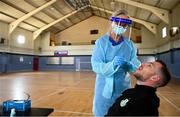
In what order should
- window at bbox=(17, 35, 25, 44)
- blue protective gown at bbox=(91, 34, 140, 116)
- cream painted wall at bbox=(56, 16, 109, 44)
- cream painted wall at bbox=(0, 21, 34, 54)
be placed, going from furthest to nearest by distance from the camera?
cream painted wall at bbox=(56, 16, 109, 44) → window at bbox=(17, 35, 25, 44) → cream painted wall at bbox=(0, 21, 34, 54) → blue protective gown at bbox=(91, 34, 140, 116)

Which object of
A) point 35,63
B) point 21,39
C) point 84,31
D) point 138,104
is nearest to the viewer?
point 138,104

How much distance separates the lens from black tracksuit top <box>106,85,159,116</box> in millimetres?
1062

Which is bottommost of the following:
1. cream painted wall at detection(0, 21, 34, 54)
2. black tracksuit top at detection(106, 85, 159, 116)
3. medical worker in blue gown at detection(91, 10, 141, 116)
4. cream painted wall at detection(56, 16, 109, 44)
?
black tracksuit top at detection(106, 85, 159, 116)

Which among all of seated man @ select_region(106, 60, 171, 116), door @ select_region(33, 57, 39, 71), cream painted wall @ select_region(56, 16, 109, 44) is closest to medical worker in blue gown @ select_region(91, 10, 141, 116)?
seated man @ select_region(106, 60, 171, 116)

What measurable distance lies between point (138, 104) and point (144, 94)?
9 cm

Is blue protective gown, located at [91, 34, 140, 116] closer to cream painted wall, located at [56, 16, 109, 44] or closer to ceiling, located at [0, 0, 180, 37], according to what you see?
ceiling, located at [0, 0, 180, 37]

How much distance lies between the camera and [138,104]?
108cm

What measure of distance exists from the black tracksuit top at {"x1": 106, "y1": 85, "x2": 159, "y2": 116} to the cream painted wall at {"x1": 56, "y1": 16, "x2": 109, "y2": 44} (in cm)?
2067

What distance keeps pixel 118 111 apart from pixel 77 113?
7.30 ft

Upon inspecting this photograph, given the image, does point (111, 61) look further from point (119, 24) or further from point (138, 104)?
point (138, 104)

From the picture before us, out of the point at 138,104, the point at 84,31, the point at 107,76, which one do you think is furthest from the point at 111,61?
the point at 84,31

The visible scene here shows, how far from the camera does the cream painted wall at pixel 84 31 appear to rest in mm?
21598

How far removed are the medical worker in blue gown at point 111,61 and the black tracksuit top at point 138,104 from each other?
0.18 metres

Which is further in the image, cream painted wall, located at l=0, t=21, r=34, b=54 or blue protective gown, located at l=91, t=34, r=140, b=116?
cream painted wall, located at l=0, t=21, r=34, b=54
